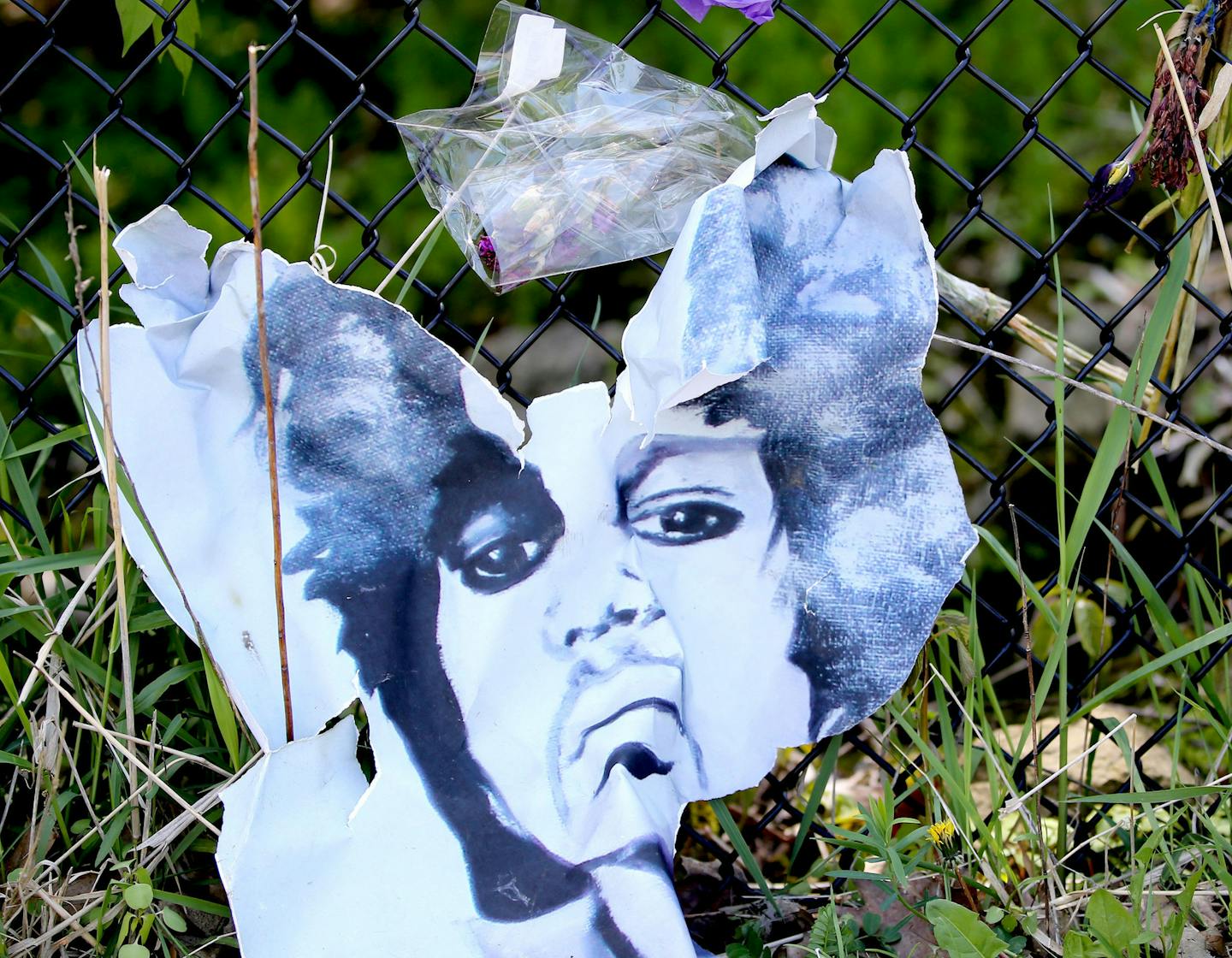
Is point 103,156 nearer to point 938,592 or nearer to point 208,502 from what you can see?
point 208,502

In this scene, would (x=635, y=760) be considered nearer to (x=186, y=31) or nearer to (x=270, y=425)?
(x=270, y=425)

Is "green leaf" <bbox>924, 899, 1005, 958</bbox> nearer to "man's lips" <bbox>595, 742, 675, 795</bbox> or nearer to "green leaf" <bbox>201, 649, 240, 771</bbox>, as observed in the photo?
"man's lips" <bbox>595, 742, 675, 795</bbox>

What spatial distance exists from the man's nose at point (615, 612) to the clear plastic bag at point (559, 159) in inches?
10.5

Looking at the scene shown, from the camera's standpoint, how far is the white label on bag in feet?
3.43

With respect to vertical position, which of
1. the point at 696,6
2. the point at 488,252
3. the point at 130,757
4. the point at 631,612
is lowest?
the point at 130,757

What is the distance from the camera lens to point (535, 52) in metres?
1.05

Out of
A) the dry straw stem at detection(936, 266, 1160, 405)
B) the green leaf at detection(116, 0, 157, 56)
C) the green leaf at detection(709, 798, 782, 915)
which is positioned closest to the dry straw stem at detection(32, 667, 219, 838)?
the green leaf at detection(709, 798, 782, 915)

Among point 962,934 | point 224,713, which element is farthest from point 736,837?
point 224,713

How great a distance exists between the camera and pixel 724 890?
1.20m

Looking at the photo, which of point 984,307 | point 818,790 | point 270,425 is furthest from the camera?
point 984,307

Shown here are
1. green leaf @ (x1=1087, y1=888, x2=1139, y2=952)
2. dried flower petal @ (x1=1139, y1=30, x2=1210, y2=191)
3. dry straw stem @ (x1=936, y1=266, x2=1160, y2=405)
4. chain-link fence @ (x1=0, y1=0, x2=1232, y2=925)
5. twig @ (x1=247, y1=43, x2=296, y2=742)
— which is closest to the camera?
twig @ (x1=247, y1=43, x2=296, y2=742)

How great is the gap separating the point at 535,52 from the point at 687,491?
41 cm

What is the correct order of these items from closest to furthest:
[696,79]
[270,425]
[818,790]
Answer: [270,425] → [818,790] → [696,79]

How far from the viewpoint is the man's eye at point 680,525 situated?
3.41 feet
